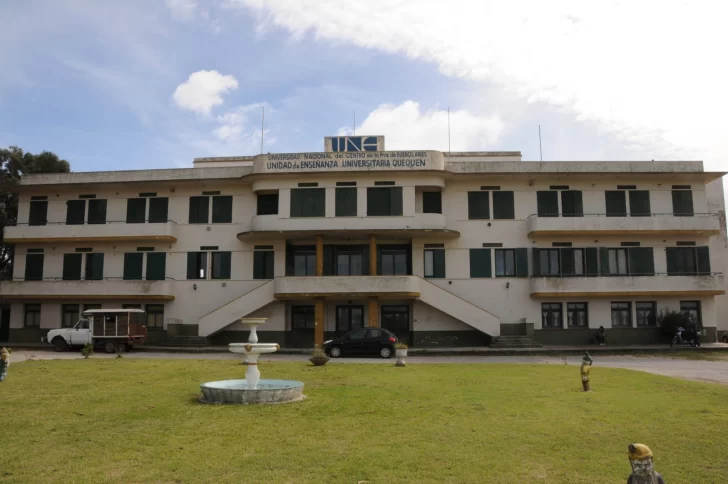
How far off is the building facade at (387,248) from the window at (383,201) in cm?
8

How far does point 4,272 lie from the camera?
48.5 m

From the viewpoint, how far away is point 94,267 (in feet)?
125

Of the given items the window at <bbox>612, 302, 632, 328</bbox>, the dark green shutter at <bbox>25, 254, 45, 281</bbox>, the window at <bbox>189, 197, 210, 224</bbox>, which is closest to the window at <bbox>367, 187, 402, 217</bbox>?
the window at <bbox>189, 197, 210, 224</bbox>

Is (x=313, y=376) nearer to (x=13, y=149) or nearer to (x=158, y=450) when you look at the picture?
(x=158, y=450)

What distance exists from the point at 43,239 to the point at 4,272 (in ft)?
44.3

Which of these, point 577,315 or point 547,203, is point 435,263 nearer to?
point 547,203

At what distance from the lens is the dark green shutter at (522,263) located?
36375mm

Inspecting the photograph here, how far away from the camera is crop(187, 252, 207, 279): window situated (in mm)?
37344

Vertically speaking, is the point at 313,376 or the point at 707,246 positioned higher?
the point at 707,246

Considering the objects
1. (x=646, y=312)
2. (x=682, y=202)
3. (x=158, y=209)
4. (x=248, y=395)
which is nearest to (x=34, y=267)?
(x=158, y=209)

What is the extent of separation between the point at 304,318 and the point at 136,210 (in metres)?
12.1

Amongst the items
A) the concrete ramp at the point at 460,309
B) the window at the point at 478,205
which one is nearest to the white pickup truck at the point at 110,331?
the concrete ramp at the point at 460,309

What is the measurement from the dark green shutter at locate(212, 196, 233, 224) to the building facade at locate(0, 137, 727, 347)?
2.9 inches

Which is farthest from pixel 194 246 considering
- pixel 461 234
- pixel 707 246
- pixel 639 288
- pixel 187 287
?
pixel 707 246
